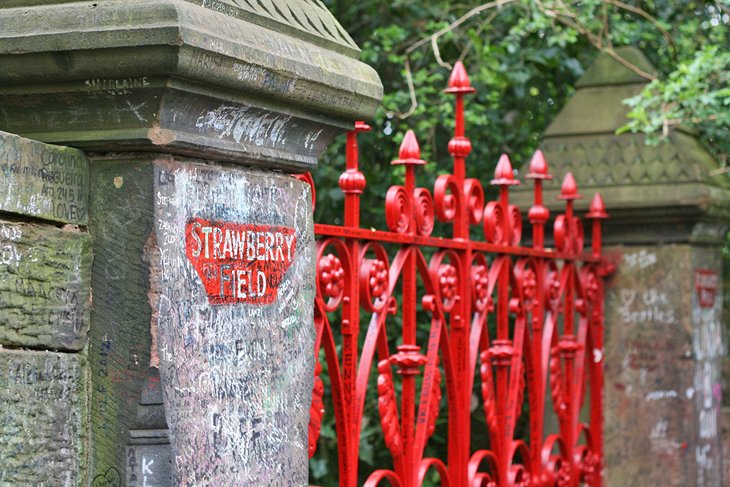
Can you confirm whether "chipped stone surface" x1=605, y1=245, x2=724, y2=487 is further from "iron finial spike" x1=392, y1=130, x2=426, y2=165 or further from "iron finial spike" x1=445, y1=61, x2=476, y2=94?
→ "iron finial spike" x1=392, y1=130, x2=426, y2=165

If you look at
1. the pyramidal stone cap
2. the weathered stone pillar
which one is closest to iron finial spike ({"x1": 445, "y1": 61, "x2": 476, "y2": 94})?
the weathered stone pillar

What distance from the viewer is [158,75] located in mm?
2074

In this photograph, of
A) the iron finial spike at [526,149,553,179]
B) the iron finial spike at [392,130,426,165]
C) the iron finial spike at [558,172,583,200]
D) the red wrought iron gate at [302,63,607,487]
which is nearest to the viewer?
the red wrought iron gate at [302,63,607,487]

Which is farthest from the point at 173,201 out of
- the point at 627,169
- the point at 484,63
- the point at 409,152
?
the point at 484,63

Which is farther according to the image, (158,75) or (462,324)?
(462,324)

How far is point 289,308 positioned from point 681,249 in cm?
282

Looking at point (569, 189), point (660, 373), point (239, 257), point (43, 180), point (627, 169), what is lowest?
point (660, 373)

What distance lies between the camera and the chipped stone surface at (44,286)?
204cm

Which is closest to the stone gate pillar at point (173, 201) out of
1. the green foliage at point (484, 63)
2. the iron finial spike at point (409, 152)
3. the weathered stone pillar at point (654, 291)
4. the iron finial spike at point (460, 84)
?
the iron finial spike at point (409, 152)

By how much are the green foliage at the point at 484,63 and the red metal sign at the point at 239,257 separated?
9.91ft

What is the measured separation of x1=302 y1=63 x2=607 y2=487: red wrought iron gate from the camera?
10.8 feet

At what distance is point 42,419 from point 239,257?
0.52m

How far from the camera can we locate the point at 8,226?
2.04 metres

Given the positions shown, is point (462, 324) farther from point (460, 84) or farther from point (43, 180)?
point (43, 180)
